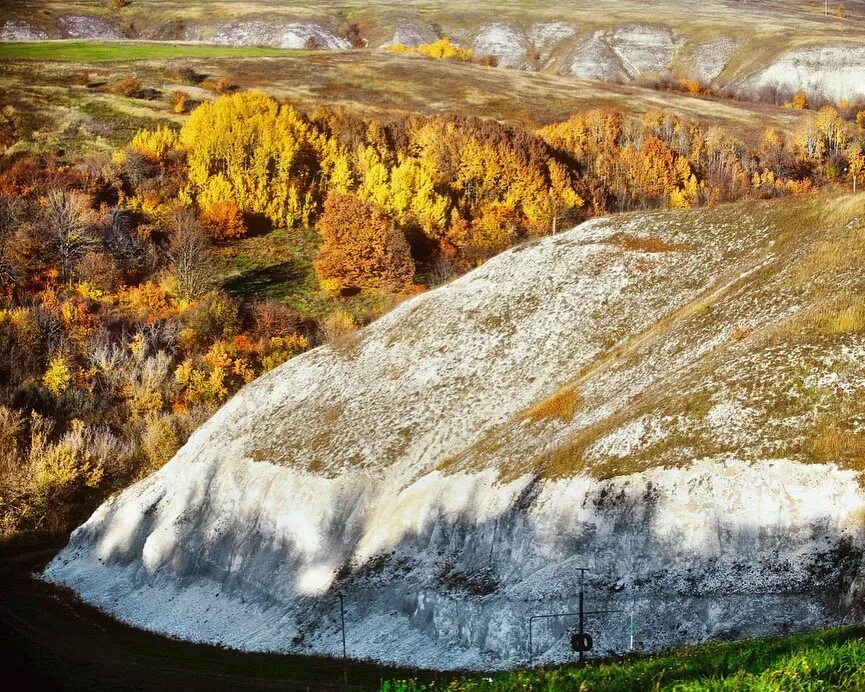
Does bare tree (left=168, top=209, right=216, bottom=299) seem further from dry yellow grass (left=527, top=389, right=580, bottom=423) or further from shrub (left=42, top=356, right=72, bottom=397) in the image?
dry yellow grass (left=527, top=389, right=580, bottom=423)

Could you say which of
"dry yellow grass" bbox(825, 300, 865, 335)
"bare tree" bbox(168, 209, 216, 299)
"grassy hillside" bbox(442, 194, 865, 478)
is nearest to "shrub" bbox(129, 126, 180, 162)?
"bare tree" bbox(168, 209, 216, 299)

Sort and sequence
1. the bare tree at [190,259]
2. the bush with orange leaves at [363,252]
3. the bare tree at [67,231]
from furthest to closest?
the bush with orange leaves at [363,252], the bare tree at [67,231], the bare tree at [190,259]

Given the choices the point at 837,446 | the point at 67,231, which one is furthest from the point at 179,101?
the point at 837,446

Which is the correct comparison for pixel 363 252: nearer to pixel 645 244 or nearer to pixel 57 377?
pixel 57 377

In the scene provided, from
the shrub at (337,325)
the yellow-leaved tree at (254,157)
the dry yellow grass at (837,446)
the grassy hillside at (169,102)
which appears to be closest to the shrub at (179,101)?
the grassy hillside at (169,102)

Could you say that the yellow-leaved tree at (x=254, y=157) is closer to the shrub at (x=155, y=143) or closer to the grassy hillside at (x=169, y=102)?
the shrub at (x=155, y=143)

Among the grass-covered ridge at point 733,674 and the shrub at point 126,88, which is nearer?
the grass-covered ridge at point 733,674
